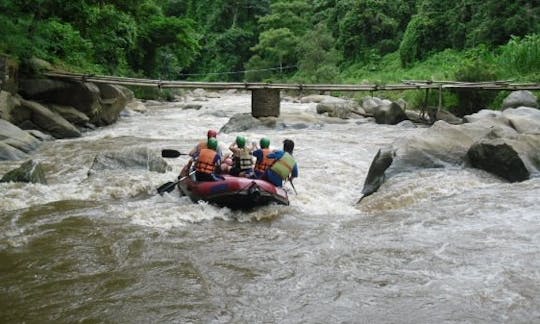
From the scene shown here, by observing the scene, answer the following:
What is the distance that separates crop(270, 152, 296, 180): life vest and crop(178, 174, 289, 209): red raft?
0.20 m

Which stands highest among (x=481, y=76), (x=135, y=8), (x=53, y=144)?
(x=135, y=8)

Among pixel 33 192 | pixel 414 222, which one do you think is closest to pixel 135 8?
pixel 33 192

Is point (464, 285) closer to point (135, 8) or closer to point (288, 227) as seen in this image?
point (288, 227)

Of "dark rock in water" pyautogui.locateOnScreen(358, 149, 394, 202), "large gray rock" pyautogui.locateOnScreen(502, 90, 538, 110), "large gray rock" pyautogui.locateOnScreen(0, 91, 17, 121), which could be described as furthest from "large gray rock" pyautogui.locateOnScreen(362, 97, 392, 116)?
"large gray rock" pyautogui.locateOnScreen(0, 91, 17, 121)

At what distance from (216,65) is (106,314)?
48.2 m

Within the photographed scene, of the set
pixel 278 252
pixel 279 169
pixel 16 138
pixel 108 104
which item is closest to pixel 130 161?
pixel 279 169

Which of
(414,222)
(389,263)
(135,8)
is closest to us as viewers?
(389,263)

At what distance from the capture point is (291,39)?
4041 centimetres

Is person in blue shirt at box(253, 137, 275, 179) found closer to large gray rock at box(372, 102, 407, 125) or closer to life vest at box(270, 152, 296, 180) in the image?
life vest at box(270, 152, 296, 180)

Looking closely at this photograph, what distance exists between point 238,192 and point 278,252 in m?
1.62

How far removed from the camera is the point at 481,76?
1628 centimetres

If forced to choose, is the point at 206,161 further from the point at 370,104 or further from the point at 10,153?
the point at 370,104

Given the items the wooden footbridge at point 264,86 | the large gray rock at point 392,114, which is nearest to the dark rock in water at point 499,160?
the wooden footbridge at point 264,86

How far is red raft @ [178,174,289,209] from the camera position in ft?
23.5
